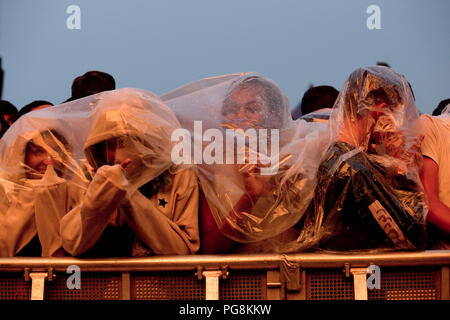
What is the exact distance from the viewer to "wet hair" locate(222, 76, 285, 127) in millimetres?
2650

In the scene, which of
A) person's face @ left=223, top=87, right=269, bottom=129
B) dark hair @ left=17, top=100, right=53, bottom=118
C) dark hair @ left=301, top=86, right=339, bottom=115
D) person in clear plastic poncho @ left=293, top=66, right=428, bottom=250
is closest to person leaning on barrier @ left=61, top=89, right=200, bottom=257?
person's face @ left=223, top=87, right=269, bottom=129

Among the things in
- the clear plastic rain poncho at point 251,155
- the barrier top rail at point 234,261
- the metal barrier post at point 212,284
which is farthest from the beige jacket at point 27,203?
the metal barrier post at point 212,284

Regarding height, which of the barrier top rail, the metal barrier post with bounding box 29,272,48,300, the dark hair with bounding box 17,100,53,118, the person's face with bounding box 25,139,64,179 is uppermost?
the dark hair with bounding box 17,100,53,118

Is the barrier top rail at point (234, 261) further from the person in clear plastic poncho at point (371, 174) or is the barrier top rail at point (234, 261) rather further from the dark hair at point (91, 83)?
the dark hair at point (91, 83)

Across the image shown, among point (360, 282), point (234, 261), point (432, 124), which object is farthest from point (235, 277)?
point (432, 124)

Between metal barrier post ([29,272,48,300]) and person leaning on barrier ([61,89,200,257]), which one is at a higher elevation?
person leaning on barrier ([61,89,200,257])

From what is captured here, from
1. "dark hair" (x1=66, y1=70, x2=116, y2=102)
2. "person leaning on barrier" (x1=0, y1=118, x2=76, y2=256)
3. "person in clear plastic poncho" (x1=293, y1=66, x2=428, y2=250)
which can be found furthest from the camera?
"dark hair" (x1=66, y1=70, x2=116, y2=102)

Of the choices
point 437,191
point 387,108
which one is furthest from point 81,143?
point 437,191

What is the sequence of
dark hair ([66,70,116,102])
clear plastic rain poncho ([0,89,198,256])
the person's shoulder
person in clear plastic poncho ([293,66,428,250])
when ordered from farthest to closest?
1. dark hair ([66,70,116,102])
2. the person's shoulder
3. clear plastic rain poncho ([0,89,198,256])
4. person in clear plastic poncho ([293,66,428,250])

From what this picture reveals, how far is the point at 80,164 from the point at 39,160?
8.1 inches

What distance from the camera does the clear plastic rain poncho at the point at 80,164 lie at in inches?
97.7

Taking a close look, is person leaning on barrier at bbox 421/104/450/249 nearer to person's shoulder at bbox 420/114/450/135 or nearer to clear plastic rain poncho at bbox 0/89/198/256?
person's shoulder at bbox 420/114/450/135

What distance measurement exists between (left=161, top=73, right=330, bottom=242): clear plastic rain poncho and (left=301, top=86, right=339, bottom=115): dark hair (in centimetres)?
112

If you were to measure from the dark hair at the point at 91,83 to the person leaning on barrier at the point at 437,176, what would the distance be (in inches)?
75.2
